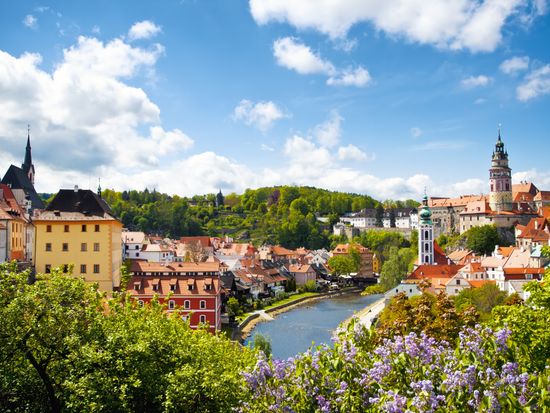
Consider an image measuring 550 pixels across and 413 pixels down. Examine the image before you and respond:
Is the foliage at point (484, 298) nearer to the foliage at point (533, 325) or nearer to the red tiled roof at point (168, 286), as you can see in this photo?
the red tiled roof at point (168, 286)

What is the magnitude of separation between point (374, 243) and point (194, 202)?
70258mm

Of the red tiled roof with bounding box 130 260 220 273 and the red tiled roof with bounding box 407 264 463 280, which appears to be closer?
the red tiled roof with bounding box 130 260 220 273

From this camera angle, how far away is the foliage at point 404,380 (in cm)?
584

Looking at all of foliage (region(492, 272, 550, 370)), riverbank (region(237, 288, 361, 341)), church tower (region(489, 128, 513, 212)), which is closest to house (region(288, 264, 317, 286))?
riverbank (region(237, 288, 361, 341))

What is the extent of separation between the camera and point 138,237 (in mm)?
66688

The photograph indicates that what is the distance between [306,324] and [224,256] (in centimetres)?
3443

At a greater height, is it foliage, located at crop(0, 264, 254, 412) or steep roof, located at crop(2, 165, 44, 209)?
steep roof, located at crop(2, 165, 44, 209)

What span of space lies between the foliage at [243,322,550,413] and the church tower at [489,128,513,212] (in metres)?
80.1

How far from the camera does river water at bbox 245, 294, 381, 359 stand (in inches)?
1419

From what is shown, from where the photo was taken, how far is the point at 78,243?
26656 mm

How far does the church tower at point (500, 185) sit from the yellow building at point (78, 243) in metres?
A: 68.0

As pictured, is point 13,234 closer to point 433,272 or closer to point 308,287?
point 433,272

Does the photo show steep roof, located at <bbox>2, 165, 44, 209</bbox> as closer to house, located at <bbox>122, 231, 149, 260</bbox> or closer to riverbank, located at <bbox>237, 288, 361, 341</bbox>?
house, located at <bbox>122, 231, 149, 260</bbox>

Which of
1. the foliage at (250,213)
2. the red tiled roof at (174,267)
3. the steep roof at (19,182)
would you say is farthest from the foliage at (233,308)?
the foliage at (250,213)
